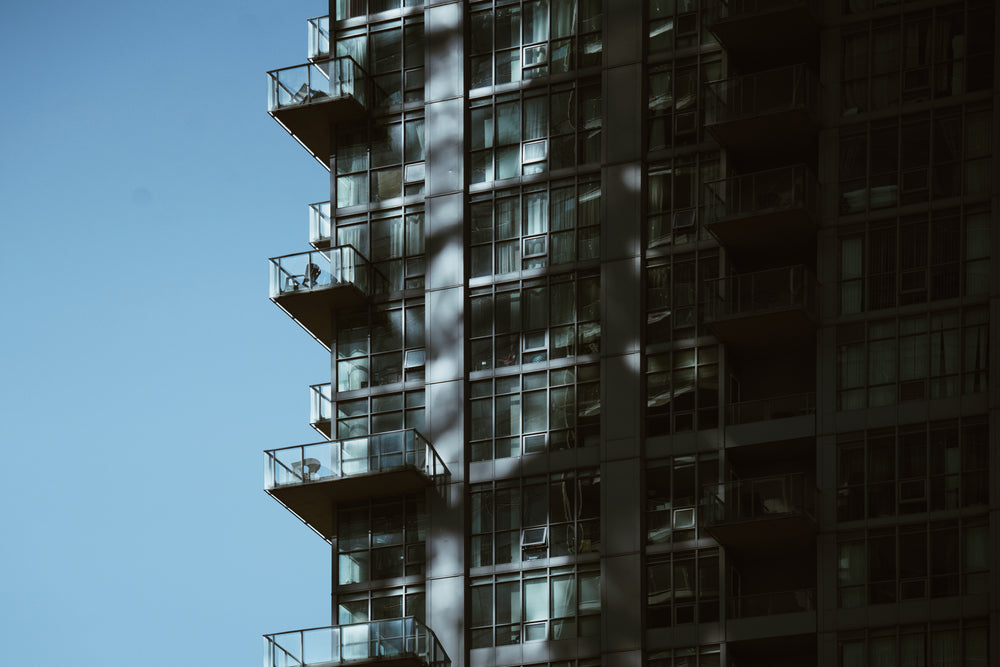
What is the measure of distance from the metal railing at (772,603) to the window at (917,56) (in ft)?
48.6

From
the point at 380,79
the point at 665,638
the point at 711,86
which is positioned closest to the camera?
the point at 665,638

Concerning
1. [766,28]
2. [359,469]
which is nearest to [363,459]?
[359,469]

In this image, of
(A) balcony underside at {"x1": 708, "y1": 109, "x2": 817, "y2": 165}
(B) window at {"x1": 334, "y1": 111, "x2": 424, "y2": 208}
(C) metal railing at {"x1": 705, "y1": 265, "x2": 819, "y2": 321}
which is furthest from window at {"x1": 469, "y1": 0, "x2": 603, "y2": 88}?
(C) metal railing at {"x1": 705, "y1": 265, "x2": 819, "y2": 321}

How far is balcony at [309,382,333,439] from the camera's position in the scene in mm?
70500

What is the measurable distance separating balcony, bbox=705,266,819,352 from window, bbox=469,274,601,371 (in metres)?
4.01

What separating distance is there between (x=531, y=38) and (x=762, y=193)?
1000cm

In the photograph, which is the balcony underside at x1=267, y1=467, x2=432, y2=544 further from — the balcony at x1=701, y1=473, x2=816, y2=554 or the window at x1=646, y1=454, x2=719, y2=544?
the balcony at x1=701, y1=473, x2=816, y2=554

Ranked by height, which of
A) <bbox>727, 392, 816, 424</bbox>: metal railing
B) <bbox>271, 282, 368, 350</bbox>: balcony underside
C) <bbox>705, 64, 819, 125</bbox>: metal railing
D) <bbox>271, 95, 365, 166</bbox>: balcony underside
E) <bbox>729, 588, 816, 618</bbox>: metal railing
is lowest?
<bbox>729, 588, 816, 618</bbox>: metal railing

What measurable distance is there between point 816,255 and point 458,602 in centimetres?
1519

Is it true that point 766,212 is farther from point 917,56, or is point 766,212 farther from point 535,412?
point 535,412

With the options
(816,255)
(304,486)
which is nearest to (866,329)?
(816,255)

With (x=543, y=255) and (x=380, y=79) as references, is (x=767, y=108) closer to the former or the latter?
(x=543, y=255)

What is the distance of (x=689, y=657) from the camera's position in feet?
206

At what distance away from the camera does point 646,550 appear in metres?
64.1
